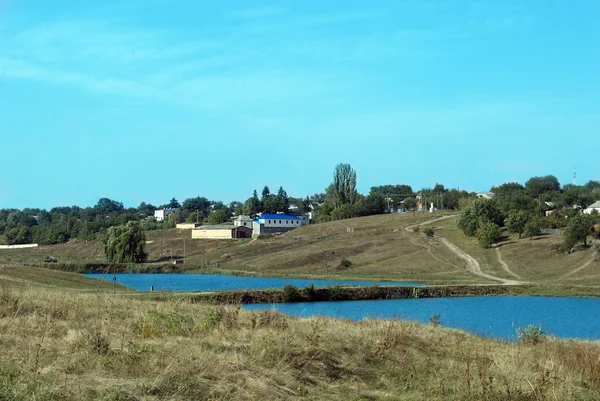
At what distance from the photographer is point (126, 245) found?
5251 inches

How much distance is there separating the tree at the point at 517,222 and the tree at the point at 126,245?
67.3m

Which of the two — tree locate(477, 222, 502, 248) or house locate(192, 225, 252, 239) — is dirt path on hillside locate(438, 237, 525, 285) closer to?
tree locate(477, 222, 502, 248)

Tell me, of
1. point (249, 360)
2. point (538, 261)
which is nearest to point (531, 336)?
point (249, 360)

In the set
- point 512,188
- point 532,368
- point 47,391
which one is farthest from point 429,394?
point 512,188

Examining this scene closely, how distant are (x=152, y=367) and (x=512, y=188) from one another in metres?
187

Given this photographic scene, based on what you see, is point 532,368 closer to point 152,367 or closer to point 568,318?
point 152,367

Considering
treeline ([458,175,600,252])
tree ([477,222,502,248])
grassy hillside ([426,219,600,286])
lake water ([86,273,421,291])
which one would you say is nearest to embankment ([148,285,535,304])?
lake water ([86,273,421,291])

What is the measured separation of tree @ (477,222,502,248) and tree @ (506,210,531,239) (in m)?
3.96

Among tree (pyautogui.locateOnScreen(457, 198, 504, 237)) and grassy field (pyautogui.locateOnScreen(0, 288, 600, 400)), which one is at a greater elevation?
tree (pyautogui.locateOnScreen(457, 198, 504, 237))

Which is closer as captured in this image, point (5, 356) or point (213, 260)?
point (5, 356)

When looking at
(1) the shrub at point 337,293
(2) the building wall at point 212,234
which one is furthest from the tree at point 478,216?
(2) the building wall at point 212,234

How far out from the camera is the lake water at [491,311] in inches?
1666

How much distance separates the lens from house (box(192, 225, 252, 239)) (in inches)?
6841

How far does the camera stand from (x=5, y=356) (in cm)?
1138
